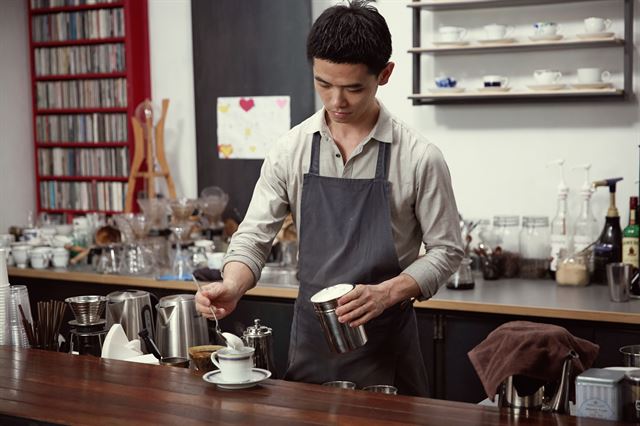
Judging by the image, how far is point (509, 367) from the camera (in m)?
2.16

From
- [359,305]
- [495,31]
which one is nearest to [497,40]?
[495,31]

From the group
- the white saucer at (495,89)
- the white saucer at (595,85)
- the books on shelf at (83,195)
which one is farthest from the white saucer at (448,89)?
the books on shelf at (83,195)

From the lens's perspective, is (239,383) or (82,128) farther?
(82,128)

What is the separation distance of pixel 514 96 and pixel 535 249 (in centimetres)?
79

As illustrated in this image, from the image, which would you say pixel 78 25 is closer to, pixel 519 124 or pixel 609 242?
pixel 519 124

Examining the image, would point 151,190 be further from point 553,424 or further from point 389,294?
point 553,424

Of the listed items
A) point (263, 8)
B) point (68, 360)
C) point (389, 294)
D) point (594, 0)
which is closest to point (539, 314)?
point (389, 294)

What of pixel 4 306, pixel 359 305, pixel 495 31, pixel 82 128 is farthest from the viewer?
pixel 82 128

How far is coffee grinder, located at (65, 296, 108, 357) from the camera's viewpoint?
114 inches

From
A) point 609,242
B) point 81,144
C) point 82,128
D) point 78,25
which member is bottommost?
point 609,242

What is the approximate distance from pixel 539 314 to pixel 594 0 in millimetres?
1667

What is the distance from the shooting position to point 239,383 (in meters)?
2.39

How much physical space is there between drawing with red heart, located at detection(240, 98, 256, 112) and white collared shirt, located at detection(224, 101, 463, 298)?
Answer: 7.53ft

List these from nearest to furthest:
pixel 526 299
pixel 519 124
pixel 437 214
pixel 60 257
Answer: pixel 437 214, pixel 526 299, pixel 519 124, pixel 60 257
